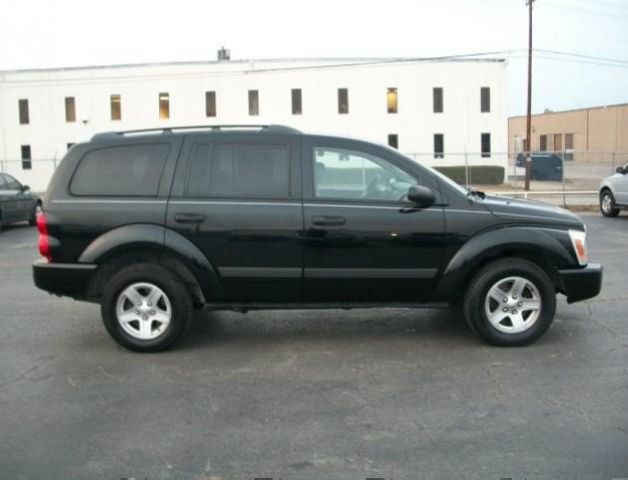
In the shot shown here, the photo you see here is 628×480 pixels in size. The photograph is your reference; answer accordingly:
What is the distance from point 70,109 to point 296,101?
1449 centimetres

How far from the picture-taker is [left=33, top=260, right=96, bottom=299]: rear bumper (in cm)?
586

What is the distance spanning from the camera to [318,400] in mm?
4816

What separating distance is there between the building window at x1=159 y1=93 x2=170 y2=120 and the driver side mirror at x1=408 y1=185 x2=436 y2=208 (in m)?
42.4

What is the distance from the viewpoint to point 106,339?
21.1 feet

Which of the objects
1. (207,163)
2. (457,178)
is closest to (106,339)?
(207,163)

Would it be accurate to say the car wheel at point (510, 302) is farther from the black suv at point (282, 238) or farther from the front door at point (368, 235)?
the front door at point (368, 235)

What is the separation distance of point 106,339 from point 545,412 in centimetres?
380

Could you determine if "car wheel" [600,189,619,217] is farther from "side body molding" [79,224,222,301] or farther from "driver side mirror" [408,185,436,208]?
"side body molding" [79,224,222,301]

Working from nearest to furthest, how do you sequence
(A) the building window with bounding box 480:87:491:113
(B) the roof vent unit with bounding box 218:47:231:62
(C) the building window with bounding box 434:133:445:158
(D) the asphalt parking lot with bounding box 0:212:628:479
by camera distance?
(D) the asphalt parking lot with bounding box 0:212:628:479, (A) the building window with bounding box 480:87:491:113, (C) the building window with bounding box 434:133:445:158, (B) the roof vent unit with bounding box 218:47:231:62

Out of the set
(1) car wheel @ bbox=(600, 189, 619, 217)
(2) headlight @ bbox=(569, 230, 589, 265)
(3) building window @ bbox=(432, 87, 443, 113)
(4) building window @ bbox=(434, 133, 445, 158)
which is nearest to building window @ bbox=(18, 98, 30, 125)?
(3) building window @ bbox=(432, 87, 443, 113)

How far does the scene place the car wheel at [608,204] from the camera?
17.5m

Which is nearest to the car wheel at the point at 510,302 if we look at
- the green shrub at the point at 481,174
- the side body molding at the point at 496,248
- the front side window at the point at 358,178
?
the side body molding at the point at 496,248

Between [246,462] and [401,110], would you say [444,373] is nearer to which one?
[246,462]

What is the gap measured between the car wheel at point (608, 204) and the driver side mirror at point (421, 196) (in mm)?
13067
